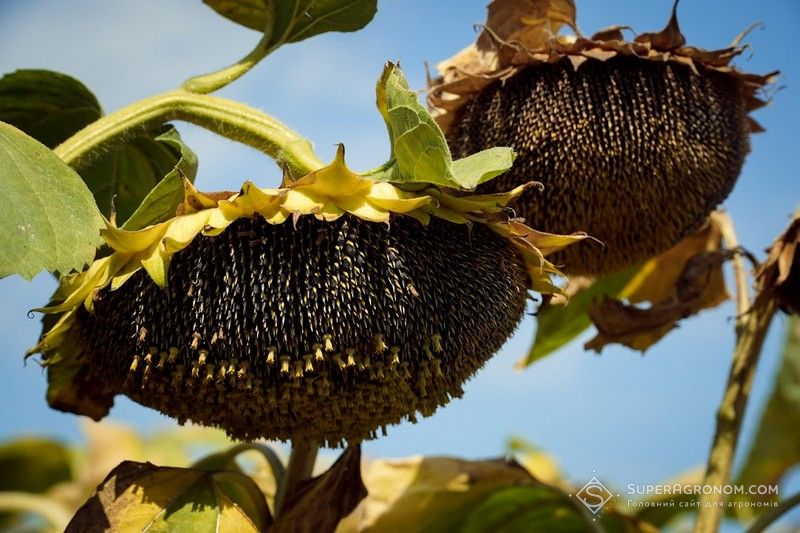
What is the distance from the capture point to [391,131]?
3.86 feet

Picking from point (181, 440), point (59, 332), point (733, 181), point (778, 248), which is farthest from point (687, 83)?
point (181, 440)

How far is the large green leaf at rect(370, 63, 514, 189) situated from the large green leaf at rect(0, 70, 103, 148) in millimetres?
570

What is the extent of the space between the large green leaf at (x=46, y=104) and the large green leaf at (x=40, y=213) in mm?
368

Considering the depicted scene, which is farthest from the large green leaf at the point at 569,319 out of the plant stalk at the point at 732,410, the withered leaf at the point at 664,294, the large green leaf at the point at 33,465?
the large green leaf at the point at 33,465

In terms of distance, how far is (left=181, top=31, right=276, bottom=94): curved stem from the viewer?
4.51ft

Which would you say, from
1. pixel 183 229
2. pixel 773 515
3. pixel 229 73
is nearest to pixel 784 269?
pixel 773 515

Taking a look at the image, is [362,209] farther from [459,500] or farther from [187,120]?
[459,500]

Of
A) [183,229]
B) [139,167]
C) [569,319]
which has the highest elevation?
[569,319]

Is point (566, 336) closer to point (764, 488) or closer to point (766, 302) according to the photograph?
point (766, 302)

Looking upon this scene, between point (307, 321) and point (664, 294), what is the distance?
4.13 feet

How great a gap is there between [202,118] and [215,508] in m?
0.49

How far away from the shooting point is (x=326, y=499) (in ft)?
4.62

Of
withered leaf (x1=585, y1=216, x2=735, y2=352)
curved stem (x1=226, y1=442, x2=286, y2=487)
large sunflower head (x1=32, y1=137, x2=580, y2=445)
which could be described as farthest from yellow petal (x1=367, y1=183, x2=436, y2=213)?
withered leaf (x1=585, y1=216, x2=735, y2=352)

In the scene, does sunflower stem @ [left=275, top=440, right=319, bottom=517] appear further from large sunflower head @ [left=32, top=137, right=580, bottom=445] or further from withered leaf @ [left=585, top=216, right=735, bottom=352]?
withered leaf @ [left=585, top=216, right=735, bottom=352]
